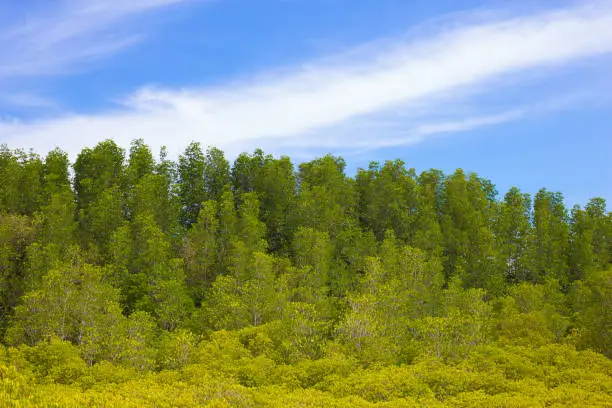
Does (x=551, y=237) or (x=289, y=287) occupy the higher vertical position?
(x=551, y=237)

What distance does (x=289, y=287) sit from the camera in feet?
207

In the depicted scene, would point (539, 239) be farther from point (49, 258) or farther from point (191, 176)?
point (49, 258)

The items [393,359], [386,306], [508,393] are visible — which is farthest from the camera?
[386,306]

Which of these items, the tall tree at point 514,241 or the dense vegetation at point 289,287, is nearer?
the dense vegetation at point 289,287

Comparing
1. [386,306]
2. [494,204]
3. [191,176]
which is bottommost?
[386,306]

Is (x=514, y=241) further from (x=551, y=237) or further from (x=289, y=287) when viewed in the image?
(x=289, y=287)

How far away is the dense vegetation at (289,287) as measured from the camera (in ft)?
137

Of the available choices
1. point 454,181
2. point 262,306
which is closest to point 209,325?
point 262,306

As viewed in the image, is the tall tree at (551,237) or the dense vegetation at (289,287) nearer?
the dense vegetation at (289,287)

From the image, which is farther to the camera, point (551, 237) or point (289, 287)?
point (551, 237)

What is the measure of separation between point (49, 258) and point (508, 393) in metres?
47.6

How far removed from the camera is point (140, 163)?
80625mm

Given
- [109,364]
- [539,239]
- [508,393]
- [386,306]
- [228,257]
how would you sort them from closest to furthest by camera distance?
[508,393] < [109,364] < [386,306] < [228,257] < [539,239]

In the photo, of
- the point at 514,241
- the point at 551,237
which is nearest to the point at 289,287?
the point at 514,241
